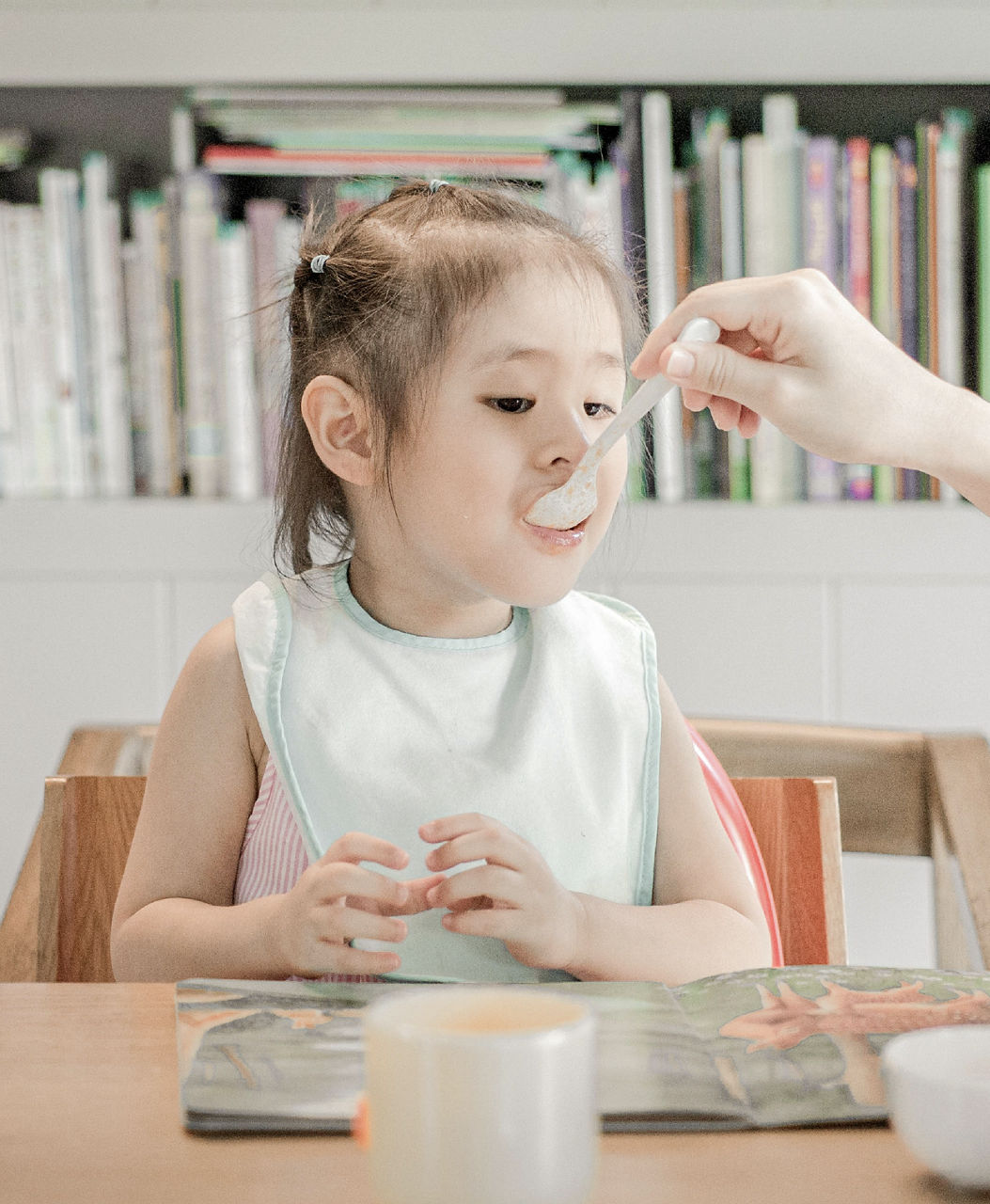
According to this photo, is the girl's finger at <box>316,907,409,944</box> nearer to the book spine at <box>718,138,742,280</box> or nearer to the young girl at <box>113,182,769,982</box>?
the young girl at <box>113,182,769,982</box>

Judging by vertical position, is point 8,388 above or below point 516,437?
above

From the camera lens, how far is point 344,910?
738mm

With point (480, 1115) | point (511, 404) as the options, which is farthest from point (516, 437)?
point (480, 1115)

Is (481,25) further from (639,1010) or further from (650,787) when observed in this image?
(639,1010)

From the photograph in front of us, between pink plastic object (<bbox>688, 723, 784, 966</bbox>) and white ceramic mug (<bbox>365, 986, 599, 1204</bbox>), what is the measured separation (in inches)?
23.8

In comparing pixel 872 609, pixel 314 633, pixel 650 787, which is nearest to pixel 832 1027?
pixel 650 787

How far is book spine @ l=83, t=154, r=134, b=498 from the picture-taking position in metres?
1.85

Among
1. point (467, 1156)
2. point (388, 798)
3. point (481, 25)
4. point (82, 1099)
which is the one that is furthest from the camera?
point (481, 25)

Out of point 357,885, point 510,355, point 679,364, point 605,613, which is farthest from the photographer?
point 605,613

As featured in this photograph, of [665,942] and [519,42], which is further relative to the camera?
[519,42]

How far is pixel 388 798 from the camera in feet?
3.20

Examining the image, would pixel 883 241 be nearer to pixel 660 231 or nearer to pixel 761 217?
pixel 761 217

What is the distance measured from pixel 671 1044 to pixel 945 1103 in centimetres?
16

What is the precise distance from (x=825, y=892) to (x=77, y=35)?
149cm
